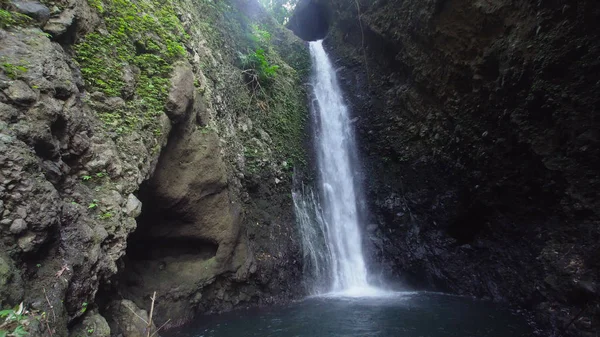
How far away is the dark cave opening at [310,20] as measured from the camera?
56.9ft

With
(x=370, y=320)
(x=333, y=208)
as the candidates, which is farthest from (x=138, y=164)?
(x=333, y=208)

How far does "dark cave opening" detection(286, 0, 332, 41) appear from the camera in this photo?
17.3 metres

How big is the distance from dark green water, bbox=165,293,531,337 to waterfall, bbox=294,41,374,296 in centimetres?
146

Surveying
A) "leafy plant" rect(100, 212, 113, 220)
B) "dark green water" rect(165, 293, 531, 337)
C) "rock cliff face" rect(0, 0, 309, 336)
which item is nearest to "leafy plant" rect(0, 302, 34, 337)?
"rock cliff face" rect(0, 0, 309, 336)

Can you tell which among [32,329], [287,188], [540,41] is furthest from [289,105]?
[32,329]

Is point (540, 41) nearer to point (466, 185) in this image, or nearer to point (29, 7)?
point (466, 185)

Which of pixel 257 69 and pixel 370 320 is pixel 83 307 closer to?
pixel 370 320

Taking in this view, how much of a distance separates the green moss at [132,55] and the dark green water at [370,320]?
4.21 m

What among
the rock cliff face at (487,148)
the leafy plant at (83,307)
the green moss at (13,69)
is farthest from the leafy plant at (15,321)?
the rock cliff face at (487,148)

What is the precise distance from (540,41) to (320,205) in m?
7.00

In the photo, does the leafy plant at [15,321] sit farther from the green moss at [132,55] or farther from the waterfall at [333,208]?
the waterfall at [333,208]

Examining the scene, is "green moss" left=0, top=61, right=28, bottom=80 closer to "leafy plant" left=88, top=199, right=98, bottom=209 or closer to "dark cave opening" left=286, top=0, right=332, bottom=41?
"leafy plant" left=88, top=199, right=98, bottom=209

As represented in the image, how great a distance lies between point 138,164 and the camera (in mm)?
5320

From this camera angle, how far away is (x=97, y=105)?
5098mm
